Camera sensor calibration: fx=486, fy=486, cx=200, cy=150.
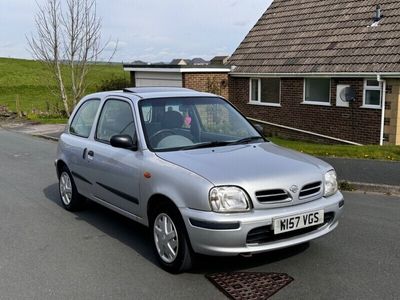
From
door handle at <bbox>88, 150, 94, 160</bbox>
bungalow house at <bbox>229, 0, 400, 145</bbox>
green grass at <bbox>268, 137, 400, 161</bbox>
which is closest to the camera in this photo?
door handle at <bbox>88, 150, 94, 160</bbox>

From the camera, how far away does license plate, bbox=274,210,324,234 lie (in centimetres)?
414

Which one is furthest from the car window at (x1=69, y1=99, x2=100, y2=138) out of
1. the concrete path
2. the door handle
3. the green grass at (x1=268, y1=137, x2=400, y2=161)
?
the green grass at (x1=268, y1=137, x2=400, y2=161)

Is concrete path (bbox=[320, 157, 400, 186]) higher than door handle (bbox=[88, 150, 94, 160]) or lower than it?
lower

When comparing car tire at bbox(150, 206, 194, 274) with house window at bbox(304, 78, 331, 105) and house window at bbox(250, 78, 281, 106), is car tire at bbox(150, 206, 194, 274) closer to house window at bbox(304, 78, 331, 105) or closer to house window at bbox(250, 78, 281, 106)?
house window at bbox(304, 78, 331, 105)

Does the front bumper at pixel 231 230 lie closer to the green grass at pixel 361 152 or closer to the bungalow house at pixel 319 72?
Result: the green grass at pixel 361 152

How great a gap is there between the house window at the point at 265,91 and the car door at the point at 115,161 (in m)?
→ 12.5

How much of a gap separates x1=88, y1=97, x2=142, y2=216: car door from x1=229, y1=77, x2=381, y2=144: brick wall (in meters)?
10.1

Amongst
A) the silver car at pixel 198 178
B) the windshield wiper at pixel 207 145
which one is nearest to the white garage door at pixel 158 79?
the silver car at pixel 198 178

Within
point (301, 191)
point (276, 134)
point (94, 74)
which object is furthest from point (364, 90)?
point (94, 74)

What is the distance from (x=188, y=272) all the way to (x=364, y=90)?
37.3 ft

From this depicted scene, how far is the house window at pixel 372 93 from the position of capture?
45.9 feet

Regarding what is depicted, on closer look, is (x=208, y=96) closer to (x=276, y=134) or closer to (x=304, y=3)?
(x=276, y=134)

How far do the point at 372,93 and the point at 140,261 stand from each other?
11.3 metres

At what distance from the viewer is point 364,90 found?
47.0 feet
